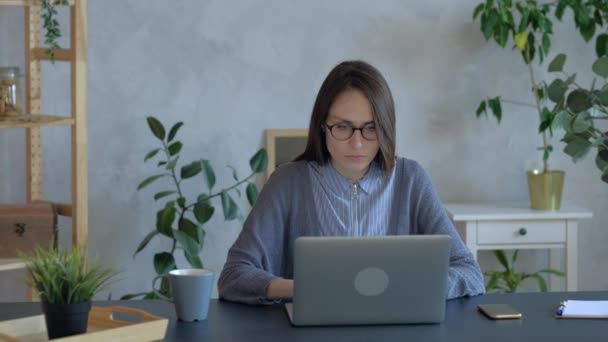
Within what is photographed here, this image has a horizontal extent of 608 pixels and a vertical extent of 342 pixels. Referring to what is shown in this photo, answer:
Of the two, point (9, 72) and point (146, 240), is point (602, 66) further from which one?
point (9, 72)

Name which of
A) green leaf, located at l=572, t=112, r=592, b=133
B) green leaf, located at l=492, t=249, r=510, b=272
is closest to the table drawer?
green leaf, located at l=492, t=249, r=510, b=272

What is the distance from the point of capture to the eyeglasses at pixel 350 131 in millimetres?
2727

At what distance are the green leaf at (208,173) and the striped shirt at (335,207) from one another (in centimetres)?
129

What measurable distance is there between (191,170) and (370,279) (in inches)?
82.2

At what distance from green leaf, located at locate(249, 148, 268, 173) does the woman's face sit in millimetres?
1437

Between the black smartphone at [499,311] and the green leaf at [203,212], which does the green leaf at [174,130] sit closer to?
the green leaf at [203,212]

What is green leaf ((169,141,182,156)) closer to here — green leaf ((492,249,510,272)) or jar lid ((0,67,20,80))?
→ jar lid ((0,67,20,80))

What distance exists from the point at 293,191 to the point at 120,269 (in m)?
1.84

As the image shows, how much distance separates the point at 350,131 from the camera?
2.73 meters

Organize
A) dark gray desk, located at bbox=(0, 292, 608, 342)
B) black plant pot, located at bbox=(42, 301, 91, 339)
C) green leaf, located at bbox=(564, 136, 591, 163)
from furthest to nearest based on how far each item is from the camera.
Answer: green leaf, located at bbox=(564, 136, 591, 163) < dark gray desk, located at bbox=(0, 292, 608, 342) < black plant pot, located at bbox=(42, 301, 91, 339)

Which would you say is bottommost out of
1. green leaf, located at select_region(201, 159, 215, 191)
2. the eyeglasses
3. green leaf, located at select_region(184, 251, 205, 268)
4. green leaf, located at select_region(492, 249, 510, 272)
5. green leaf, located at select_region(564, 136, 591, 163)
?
green leaf, located at select_region(492, 249, 510, 272)

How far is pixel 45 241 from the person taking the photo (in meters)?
3.78

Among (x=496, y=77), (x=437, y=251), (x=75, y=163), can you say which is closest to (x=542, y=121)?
(x=496, y=77)

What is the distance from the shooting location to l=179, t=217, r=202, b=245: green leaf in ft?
13.5
